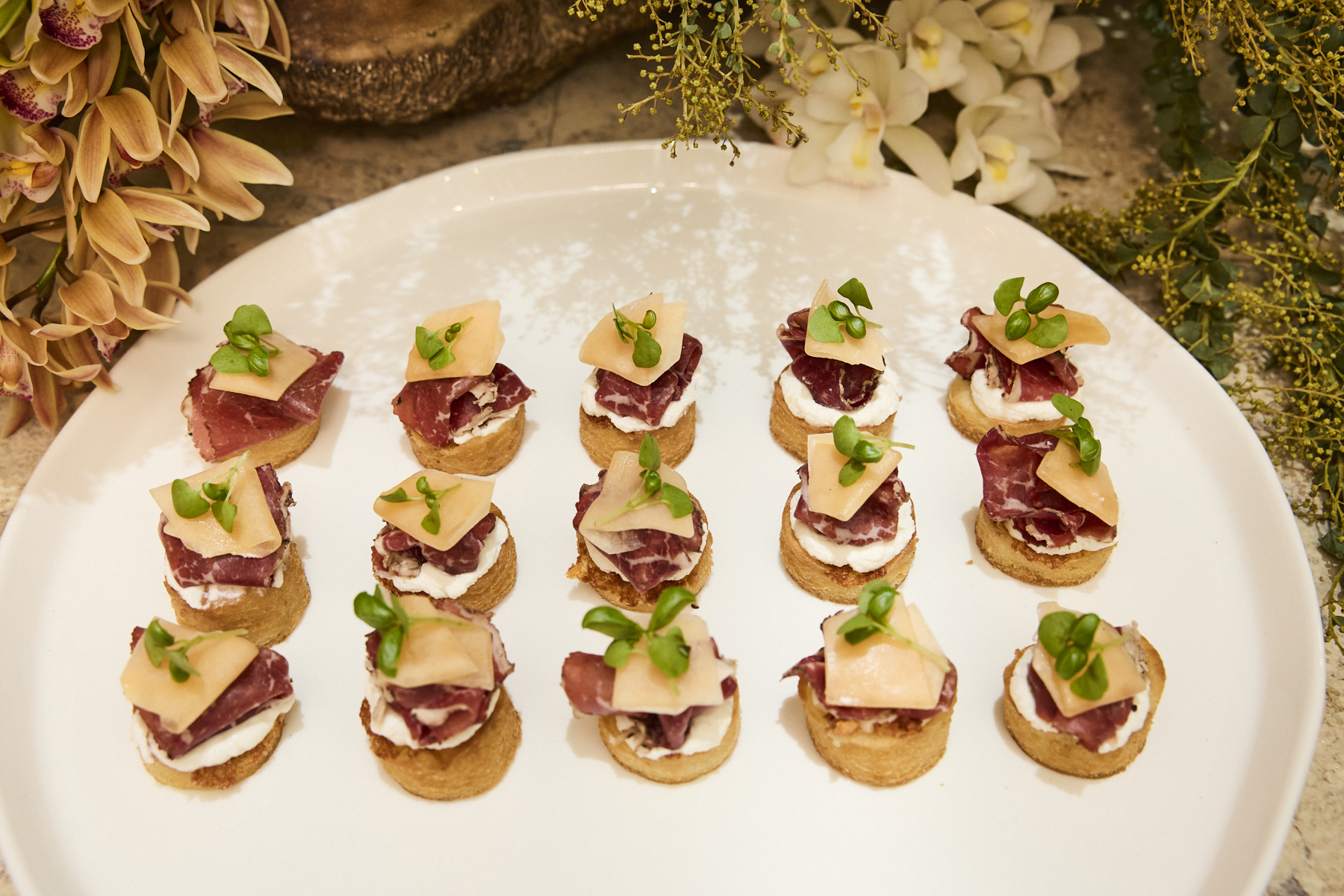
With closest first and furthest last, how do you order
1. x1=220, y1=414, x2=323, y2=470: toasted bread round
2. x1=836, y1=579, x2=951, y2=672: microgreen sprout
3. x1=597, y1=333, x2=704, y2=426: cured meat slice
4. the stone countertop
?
x1=836, y1=579, x2=951, y2=672: microgreen sprout < x1=597, y1=333, x2=704, y2=426: cured meat slice < x1=220, y1=414, x2=323, y2=470: toasted bread round < the stone countertop

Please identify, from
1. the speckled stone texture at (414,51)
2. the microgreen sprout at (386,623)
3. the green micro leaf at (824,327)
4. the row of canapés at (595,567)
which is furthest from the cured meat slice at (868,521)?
the speckled stone texture at (414,51)

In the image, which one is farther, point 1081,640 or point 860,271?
point 860,271

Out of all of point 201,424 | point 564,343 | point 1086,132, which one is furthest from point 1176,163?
point 201,424

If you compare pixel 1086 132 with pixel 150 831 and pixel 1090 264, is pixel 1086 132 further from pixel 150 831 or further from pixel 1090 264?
pixel 150 831

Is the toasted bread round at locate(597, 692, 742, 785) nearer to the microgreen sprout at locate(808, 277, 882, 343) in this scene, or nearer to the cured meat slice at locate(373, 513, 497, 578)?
the cured meat slice at locate(373, 513, 497, 578)

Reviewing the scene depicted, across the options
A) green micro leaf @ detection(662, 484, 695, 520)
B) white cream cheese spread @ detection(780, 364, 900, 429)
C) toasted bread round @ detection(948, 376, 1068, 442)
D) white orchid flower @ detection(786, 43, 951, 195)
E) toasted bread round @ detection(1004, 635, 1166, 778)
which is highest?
white orchid flower @ detection(786, 43, 951, 195)

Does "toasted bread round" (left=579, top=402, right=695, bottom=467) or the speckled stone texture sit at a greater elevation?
the speckled stone texture

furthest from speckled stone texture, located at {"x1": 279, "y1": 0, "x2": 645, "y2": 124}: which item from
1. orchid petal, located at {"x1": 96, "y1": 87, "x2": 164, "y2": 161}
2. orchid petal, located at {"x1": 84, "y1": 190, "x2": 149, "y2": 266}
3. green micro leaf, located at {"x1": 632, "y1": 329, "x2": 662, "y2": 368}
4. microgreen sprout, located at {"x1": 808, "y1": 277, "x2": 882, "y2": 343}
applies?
microgreen sprout, located at {"x1": 808, "y1": 277, "x2": 882, "y2": 343}
